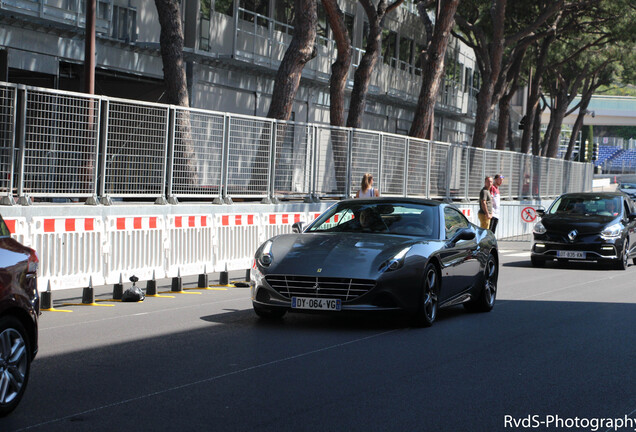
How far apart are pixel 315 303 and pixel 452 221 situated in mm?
2624

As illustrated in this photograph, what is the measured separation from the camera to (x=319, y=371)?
815cm

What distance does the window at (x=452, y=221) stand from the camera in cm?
1192

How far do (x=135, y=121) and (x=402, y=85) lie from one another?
34.7 metres

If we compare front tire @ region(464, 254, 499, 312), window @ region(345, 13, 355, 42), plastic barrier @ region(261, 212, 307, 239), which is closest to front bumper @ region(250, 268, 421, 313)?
front tire @ region(464, 254, 499, 312)

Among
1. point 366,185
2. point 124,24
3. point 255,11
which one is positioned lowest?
point 366,185

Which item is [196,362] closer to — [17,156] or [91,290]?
[91,290]

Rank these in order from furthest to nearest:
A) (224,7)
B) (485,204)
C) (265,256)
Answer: (224,7) < (485,204) < (265,256)

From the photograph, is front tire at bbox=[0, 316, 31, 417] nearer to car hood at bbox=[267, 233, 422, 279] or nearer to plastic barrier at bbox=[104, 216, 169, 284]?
car hood at bbox=[267, 233, 422, 279]

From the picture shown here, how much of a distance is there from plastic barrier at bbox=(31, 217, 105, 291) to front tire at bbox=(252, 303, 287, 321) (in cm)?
264

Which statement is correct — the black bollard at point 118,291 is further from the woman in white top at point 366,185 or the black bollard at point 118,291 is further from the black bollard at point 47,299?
the woman in white top at point 366,185

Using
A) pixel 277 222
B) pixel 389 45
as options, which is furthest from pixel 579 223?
pixel 389 45

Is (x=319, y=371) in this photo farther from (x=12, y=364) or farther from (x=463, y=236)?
(x=463, y=236)

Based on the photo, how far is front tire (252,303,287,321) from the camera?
36.0 ft

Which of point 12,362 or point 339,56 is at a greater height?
point 339,56
